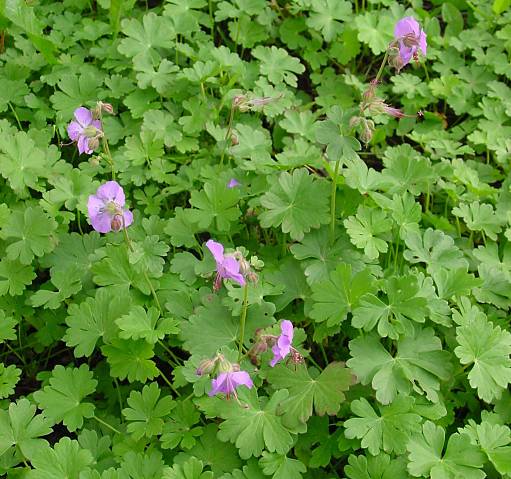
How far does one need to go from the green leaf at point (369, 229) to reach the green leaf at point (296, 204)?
111mm

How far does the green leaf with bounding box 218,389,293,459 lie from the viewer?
2244 mm

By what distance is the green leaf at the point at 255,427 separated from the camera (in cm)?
224

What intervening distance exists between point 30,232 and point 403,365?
148cm

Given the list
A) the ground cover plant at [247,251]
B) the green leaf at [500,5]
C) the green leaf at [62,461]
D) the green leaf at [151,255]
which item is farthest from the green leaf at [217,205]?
the green leaf at [500,5]

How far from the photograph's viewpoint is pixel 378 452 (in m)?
2.29

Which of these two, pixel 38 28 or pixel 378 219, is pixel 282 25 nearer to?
pixel 38 28

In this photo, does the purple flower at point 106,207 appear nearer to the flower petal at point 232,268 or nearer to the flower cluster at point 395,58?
the flower petal at point 232,268

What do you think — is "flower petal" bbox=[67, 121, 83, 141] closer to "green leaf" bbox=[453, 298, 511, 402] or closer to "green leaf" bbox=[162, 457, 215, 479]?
"green leaf" bbox=[162, 457, 215, 479]

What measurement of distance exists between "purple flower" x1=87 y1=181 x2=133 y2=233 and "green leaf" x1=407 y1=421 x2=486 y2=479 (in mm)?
1197

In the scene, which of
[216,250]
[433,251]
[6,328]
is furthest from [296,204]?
[6,328]

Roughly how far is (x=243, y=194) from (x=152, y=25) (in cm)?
117

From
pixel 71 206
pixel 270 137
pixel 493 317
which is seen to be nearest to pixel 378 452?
pixel 493 317

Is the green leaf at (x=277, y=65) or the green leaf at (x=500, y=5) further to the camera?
the green leaf at (x=500, y=5)

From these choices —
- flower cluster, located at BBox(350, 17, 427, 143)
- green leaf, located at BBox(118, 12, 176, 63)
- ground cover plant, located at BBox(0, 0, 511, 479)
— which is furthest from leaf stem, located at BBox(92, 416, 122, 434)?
green leaf, located at BBox(118, 12, 176, 63)
